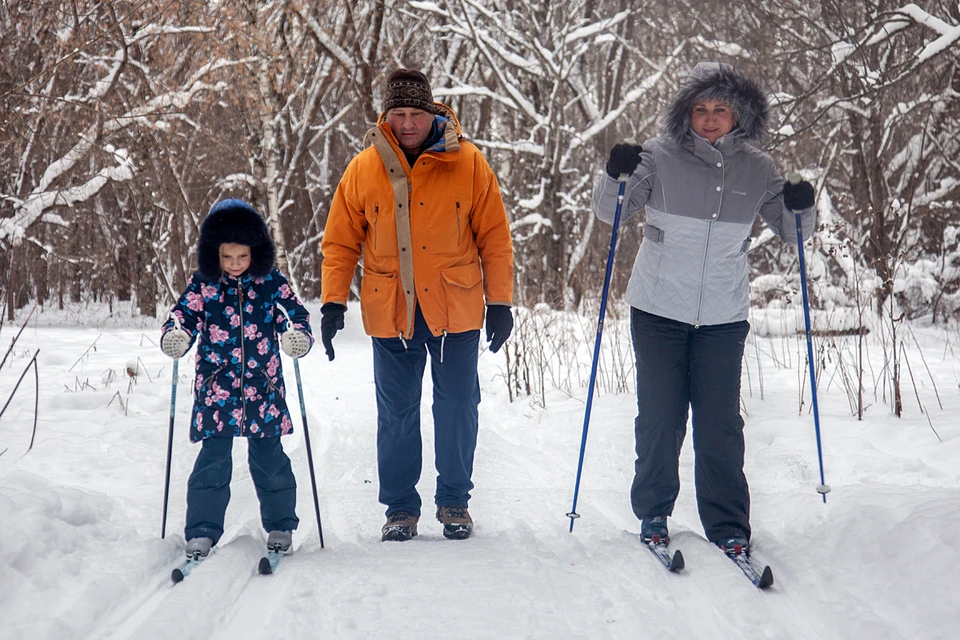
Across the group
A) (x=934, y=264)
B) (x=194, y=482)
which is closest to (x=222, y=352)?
(x=194, y=482)

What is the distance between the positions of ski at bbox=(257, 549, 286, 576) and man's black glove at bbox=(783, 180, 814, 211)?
2489 millimetres

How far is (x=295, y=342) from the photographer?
3314 millimetres

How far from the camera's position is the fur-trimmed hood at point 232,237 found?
3369 mm

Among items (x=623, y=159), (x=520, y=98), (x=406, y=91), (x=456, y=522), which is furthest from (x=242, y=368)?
(x=520, y=98)

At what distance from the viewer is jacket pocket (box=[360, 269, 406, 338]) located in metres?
3.58

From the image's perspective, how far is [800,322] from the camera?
9.27m

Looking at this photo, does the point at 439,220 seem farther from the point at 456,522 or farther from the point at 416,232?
the point at 456,522

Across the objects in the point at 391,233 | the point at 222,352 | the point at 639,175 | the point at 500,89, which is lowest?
the point at 222,352

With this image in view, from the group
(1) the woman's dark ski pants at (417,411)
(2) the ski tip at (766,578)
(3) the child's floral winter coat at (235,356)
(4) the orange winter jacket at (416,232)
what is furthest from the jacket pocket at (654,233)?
(3) the child's floral winter coat at (235,356)

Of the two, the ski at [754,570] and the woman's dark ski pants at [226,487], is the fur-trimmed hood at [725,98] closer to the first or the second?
the ski at [754,570]

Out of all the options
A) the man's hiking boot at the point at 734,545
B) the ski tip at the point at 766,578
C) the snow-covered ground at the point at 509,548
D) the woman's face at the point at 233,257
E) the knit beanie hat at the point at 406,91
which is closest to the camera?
the snow-covered ground at the point at 509,548

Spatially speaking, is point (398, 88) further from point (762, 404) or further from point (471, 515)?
point (762, 404)

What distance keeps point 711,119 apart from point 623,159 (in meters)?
0.42

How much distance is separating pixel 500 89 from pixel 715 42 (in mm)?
6909
